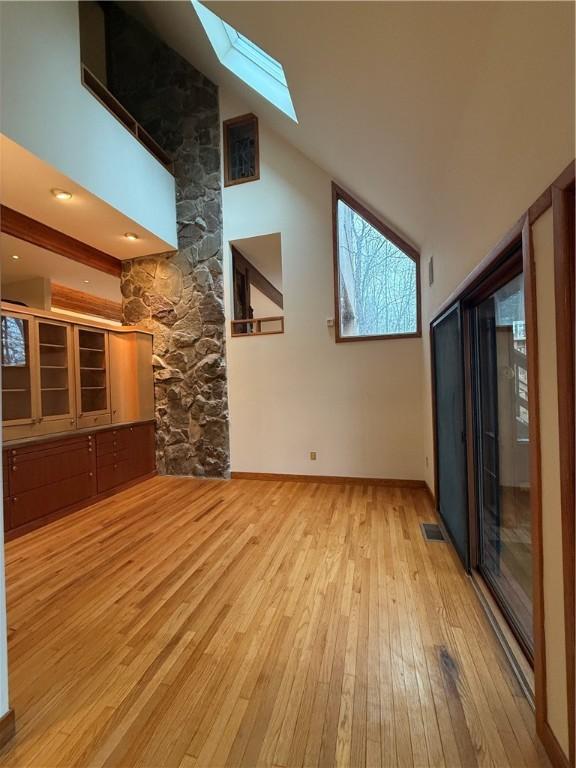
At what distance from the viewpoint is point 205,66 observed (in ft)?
13.3

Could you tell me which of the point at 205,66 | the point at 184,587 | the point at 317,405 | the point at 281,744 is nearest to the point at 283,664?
the point at 281,744

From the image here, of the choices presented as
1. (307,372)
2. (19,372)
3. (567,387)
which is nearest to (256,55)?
(307,372)

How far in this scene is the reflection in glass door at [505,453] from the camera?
1.49m

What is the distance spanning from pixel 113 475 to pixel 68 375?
1295 millimetres

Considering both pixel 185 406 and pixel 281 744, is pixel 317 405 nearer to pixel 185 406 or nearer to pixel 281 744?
pixel 185 406

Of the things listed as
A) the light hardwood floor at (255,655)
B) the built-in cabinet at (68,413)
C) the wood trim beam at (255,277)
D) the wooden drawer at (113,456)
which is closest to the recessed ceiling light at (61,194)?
the built-in cabinet at (68,413)

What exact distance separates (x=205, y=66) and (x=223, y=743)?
619cm

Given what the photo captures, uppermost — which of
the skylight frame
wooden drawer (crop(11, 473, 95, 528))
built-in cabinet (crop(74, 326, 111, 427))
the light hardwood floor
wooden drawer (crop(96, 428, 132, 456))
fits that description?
the skylight frame

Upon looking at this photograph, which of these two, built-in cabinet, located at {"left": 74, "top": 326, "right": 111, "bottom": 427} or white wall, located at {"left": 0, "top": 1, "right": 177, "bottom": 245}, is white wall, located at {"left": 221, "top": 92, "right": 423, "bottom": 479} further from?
built-in cabinet, located at {"left": 74, "top": 326, "right": 111, "bottom": 427}

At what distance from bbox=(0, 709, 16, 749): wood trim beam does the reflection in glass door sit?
6.90ft

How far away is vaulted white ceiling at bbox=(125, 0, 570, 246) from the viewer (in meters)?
1.23

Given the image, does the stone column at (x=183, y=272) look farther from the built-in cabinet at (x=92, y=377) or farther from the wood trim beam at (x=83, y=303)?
the wood trim beam at (x=83, y=303)

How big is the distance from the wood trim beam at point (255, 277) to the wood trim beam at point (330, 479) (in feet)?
7.67

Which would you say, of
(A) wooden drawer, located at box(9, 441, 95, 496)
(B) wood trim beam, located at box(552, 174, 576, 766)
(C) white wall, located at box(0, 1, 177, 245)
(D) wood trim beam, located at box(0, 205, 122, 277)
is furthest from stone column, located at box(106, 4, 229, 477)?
(B) wood trim beam, located at box(552, 174, 576, 766)
